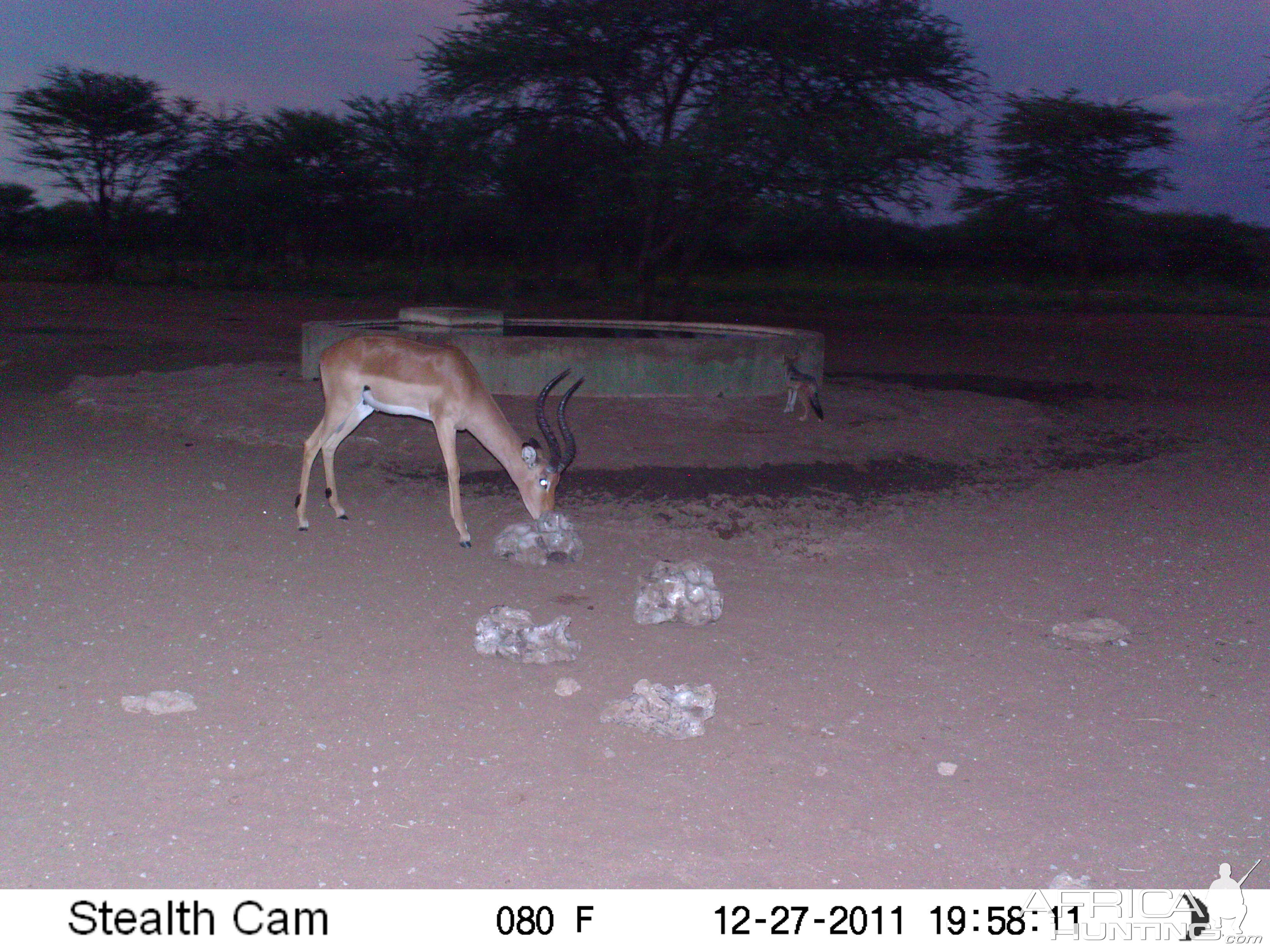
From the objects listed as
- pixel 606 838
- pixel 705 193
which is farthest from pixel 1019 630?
pixel 705 193

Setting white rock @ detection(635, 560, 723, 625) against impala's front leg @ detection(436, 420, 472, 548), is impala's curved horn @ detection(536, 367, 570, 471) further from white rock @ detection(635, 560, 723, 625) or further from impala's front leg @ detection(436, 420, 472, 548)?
white rock @ detection(635, 560, 723, 625)

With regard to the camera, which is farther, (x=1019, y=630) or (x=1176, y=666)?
(x=1019, y=630)

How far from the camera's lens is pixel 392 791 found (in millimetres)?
3545

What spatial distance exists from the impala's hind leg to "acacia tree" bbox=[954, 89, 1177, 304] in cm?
2844

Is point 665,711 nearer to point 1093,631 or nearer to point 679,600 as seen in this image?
point 679,600

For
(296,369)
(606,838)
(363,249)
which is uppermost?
(363,249)

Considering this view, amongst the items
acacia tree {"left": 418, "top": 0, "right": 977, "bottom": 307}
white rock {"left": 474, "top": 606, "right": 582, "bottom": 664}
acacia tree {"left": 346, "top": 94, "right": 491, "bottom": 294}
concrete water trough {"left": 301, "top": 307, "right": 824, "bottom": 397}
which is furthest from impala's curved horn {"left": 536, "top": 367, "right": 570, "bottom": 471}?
acacia tree {"left": 346, "top": 94, "right": 491, "bottom": 294}

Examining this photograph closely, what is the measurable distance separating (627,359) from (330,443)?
490cm

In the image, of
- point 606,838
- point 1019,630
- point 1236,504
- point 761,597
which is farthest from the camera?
point 1236,504

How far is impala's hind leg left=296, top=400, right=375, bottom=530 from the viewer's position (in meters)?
6.48

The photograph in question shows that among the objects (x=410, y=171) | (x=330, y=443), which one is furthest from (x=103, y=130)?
(x=330, y=443)

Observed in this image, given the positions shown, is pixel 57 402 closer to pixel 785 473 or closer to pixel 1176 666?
pixel 785 473

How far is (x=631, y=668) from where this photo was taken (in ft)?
15.1

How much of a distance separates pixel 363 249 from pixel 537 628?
37.2m
